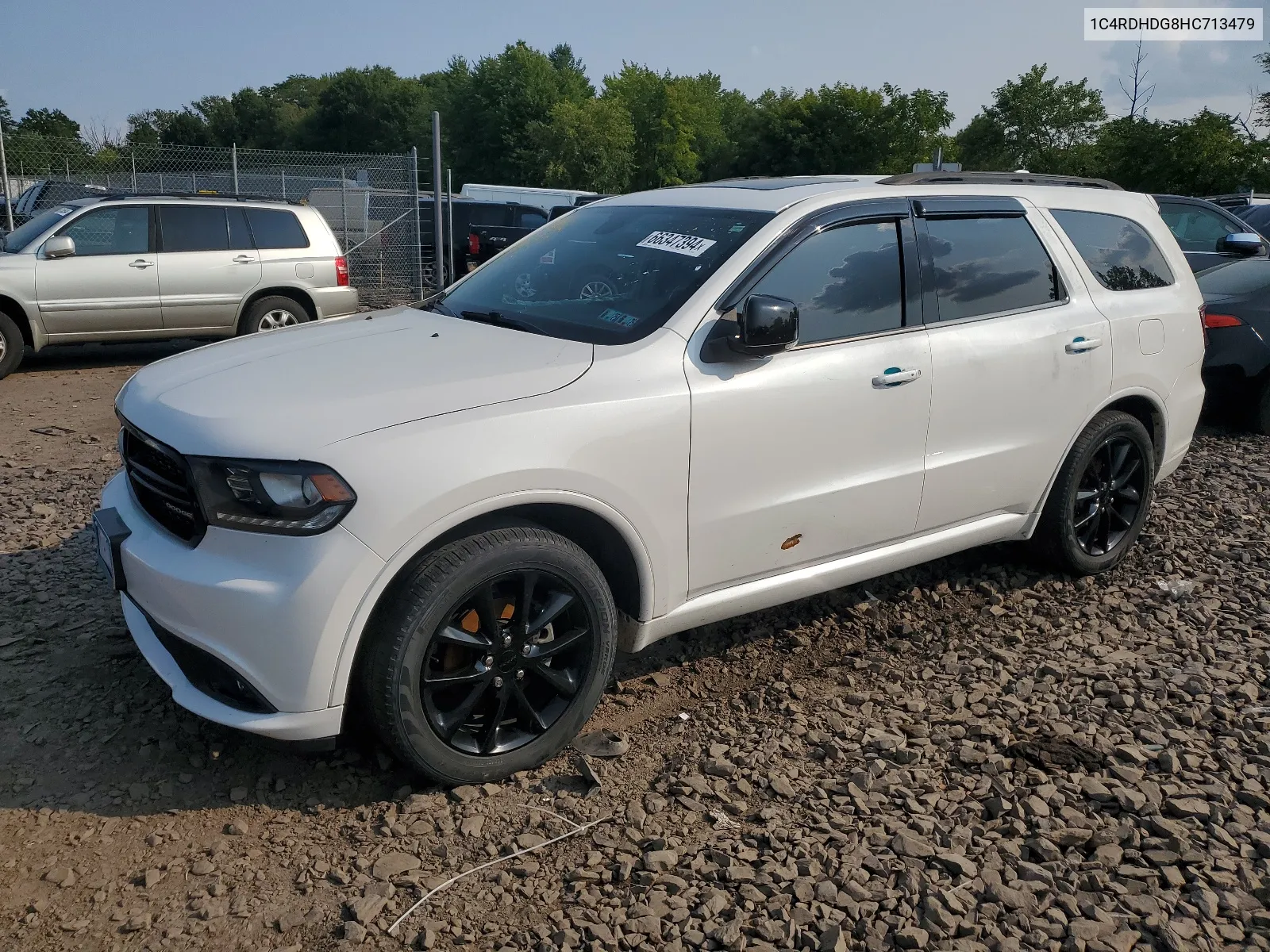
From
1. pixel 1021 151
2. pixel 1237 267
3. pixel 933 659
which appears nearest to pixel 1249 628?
pixel 933 659

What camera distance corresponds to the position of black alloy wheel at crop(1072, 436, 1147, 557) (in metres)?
4.79

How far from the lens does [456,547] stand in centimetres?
292

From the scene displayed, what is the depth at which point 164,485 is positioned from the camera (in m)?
3.06

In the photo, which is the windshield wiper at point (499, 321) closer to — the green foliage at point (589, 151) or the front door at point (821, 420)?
the front door at point (821, 420)

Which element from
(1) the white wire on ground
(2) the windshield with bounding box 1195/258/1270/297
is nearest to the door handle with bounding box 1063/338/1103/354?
(1) the white wire on ground

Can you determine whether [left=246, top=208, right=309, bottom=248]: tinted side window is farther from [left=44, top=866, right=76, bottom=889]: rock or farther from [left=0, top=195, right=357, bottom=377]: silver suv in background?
[left=44, top=866, right=76, bottom=889]: rock

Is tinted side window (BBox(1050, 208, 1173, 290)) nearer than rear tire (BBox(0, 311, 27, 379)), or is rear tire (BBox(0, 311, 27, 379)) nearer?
tinted side window (BBox(1050, 208, 1173, 290))

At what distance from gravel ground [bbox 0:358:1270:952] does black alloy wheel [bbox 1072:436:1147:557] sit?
0.44m

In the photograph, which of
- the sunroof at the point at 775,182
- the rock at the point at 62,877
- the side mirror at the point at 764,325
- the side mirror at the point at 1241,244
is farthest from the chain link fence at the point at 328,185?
the rock at the point at 62,877

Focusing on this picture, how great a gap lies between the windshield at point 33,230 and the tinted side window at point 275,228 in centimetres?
167

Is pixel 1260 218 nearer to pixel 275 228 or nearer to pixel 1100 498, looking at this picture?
pixel 1100 498

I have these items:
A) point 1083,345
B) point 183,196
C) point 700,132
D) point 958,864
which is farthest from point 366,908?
point 700,132

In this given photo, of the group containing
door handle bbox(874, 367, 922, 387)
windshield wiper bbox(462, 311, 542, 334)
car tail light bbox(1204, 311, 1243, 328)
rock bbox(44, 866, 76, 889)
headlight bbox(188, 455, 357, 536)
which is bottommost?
rock bbox(44, 866, 76, 889)

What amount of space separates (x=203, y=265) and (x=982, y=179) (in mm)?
8258
